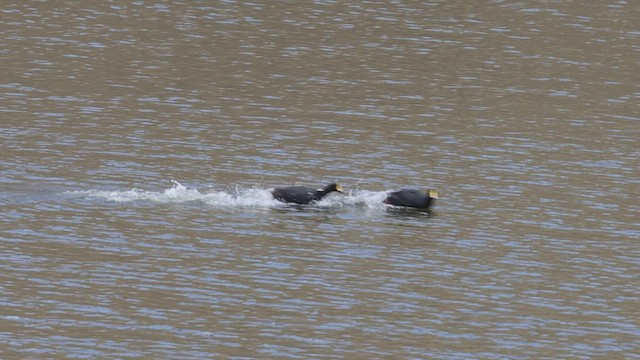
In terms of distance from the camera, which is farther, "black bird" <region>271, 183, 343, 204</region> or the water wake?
"black bird" <region>271, 183, 343, 204</region>

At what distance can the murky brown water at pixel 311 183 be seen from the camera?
28875 millimetres

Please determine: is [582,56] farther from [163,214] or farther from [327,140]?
[163,214]

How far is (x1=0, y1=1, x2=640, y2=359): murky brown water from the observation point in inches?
1137

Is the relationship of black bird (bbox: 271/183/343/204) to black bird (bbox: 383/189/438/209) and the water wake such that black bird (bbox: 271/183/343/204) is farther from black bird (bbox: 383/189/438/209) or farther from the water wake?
black bird (bbox: 383/189/438/209)

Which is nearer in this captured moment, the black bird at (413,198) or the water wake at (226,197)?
the water wake at (226,197)

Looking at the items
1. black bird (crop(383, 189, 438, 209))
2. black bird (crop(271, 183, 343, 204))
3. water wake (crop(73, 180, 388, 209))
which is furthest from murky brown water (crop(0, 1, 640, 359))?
black bird (crop(383, 189, 438, 209))

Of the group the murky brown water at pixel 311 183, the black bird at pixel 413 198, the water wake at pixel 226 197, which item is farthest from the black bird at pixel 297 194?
the black bird at pixel 413 198

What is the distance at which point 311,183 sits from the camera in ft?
131

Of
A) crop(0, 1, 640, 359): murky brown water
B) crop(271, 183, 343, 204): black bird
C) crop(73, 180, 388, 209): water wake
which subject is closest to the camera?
crop(0, 1, 640, 359): murky brown water

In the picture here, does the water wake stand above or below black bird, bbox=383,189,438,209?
below

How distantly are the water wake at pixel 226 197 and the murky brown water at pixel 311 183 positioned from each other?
7 centimetres

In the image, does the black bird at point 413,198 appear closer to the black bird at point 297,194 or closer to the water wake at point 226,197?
the water wake at point 226,197

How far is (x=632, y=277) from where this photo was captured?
3312cm

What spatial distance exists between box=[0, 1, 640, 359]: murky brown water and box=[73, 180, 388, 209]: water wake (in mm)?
73
